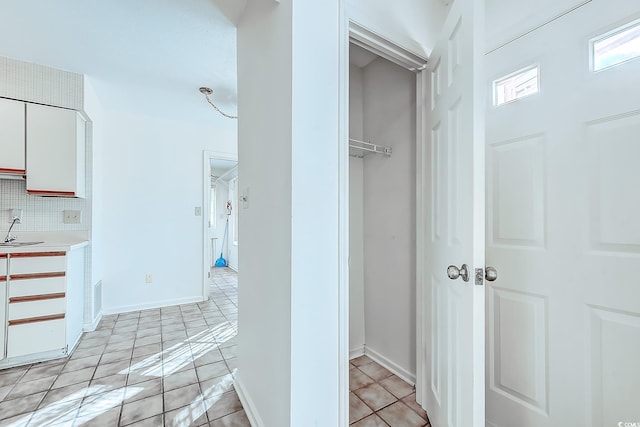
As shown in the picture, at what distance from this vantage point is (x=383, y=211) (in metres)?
2.08

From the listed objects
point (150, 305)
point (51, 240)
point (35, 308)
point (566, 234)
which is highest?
point (566, 234)

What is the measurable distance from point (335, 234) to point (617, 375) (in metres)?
1.18

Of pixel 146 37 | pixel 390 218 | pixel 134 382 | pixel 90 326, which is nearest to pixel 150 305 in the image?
pixel 90 326

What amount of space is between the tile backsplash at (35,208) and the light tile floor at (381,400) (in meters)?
2.95

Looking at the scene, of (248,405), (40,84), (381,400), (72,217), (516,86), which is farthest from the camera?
(72,217)

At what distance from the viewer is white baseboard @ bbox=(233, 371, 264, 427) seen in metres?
1.40

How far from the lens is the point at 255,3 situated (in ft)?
4.73

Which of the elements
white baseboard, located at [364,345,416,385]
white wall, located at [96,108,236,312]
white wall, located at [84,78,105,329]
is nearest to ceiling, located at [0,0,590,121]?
white wall, located at [84,78,105,329]

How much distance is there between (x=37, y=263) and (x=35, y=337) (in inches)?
22.6

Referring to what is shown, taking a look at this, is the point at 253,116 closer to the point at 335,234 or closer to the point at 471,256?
the point at 335,234

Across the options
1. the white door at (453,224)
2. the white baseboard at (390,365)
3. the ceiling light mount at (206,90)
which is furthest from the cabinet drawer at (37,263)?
the white door at (453,224)

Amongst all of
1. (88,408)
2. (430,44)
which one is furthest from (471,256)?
(88,408)

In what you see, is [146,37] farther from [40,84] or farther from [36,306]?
[36,306]

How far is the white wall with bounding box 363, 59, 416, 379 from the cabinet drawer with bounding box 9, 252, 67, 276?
2.51 m
